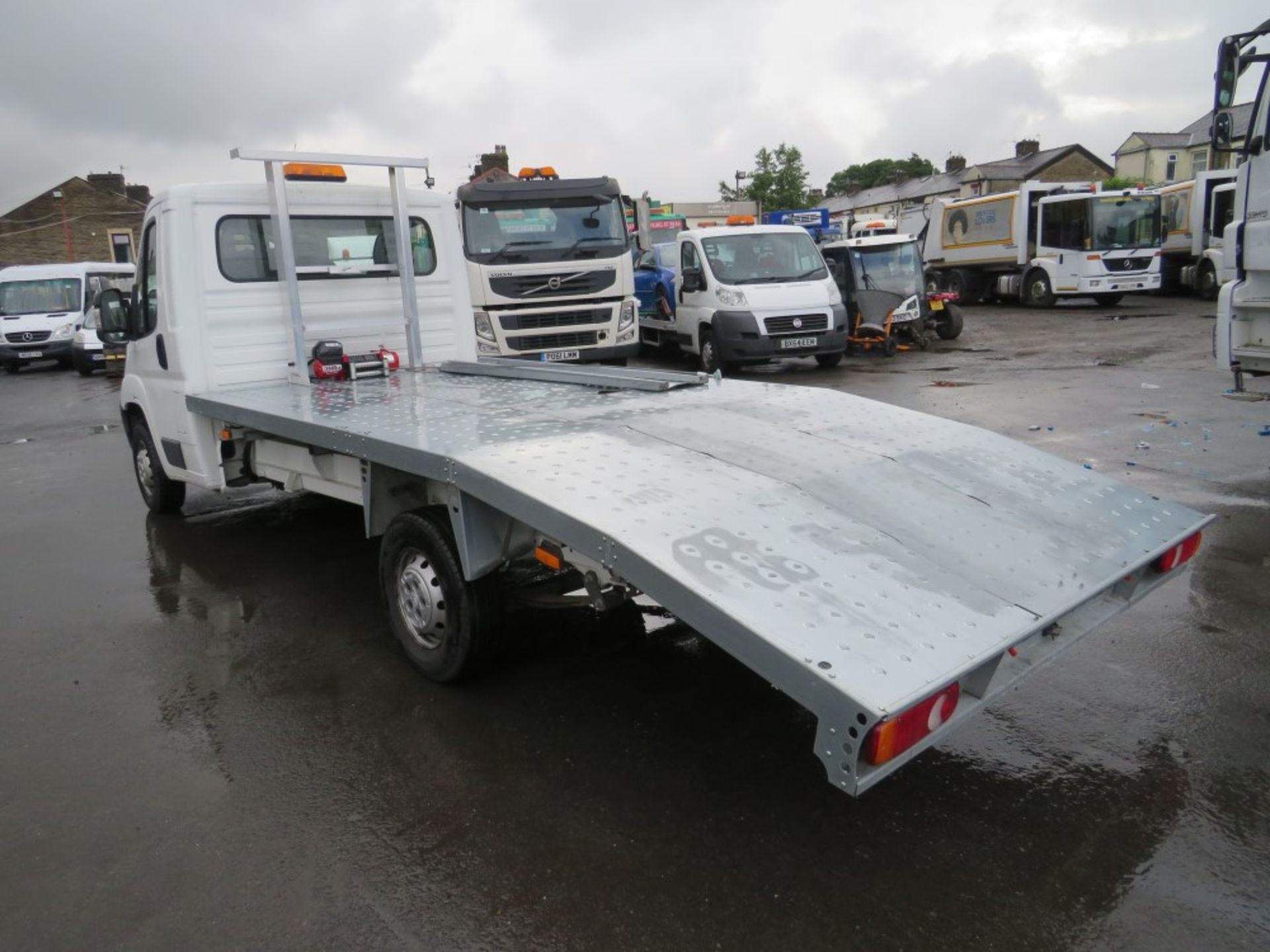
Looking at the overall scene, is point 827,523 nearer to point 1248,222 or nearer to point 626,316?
point 1248,222

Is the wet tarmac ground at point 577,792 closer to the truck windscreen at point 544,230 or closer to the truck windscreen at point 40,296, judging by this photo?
the truck windscreen at point 544,230

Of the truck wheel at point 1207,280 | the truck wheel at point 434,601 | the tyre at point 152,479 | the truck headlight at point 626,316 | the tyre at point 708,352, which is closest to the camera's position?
the truck wheel at point 434,601

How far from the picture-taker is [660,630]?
4.54 meters

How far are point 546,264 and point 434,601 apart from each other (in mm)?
8895

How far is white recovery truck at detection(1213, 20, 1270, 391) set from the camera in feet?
23.0

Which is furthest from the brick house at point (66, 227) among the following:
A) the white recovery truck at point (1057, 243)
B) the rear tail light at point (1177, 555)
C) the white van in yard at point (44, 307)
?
the rear tail light at point (1177, 555)

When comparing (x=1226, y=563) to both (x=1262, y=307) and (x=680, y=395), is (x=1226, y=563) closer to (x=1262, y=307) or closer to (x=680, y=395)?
(x=1262, y=307)

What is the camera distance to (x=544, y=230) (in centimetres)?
1223

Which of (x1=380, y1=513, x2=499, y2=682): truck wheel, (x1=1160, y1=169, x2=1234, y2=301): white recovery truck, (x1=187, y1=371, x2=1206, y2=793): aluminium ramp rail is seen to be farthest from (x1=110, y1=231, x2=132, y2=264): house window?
(x1=187, y1=371, x2=1206, y2=793): aluminium ramp rail

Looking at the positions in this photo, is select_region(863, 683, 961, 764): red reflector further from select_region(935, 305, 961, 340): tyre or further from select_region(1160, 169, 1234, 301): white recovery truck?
select_region(1160, 169, 1234, 301): white recovery truck

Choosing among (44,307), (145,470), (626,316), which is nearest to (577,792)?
(145,470)

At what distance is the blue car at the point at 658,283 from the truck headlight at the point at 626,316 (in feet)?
10.9

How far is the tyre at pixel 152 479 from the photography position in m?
6.82

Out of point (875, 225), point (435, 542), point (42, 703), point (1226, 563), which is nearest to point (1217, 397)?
point (1226, 563)
